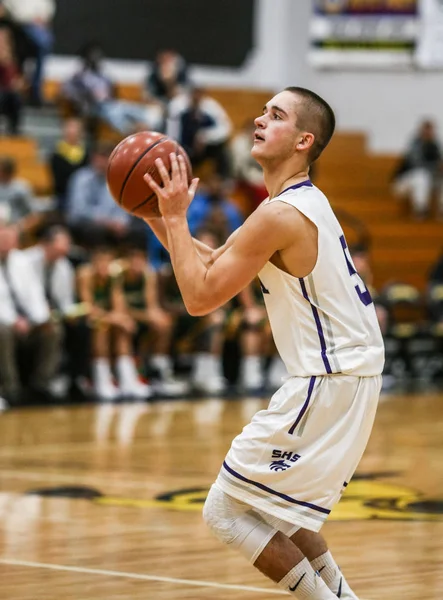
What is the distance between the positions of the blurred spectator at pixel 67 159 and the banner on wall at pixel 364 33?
599cm

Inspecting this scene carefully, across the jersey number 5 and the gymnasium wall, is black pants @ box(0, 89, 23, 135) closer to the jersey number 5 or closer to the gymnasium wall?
the gymnasium wall

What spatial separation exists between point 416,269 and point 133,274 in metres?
5.51

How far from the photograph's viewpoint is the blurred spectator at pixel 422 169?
18.0 m

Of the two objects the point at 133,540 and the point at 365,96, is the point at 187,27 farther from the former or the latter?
the point at 133,540

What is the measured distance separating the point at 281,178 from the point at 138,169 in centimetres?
49

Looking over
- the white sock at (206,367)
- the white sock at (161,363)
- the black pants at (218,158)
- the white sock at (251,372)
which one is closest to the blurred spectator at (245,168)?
the black pants at (218,158)

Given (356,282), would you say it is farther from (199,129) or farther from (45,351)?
(199,129)

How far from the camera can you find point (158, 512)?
640 centimetres

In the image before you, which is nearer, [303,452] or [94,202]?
[303,452]

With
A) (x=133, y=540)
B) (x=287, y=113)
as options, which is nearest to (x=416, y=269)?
(x=133, y=540)

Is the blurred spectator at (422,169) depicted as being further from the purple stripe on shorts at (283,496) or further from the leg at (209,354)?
the purple stripe on shorts at (283,496)

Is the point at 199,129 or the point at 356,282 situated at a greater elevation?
the point at 356,282

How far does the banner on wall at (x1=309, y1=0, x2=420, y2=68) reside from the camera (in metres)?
18.7

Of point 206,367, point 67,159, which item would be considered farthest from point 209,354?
point 67,159
